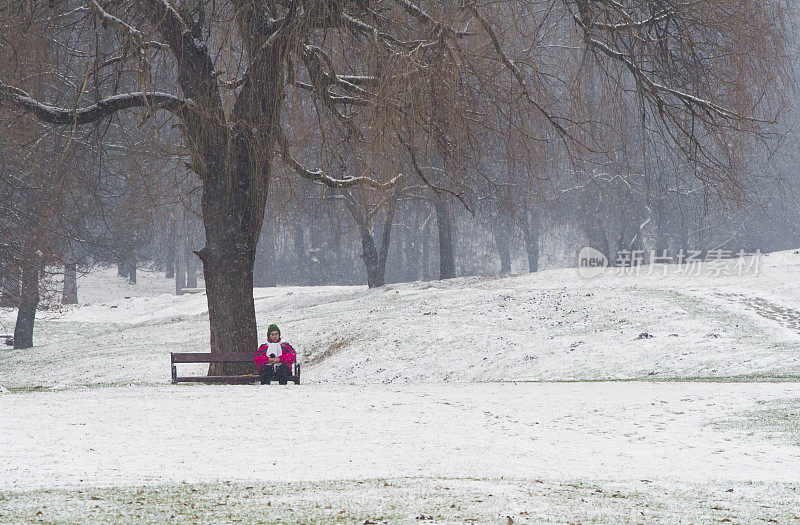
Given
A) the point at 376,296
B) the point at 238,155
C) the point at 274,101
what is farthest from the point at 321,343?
the point at 274,101

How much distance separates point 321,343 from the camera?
2145cm

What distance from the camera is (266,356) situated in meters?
13.2

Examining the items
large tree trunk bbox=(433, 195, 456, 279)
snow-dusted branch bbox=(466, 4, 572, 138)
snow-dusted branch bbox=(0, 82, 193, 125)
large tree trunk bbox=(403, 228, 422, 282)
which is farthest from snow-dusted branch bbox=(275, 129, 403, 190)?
large tree trunk bbox=(403, 228, 422, 282)

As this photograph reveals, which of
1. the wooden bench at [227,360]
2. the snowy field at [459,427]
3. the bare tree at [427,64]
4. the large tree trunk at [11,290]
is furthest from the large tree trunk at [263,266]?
the bare tree at [427,64]

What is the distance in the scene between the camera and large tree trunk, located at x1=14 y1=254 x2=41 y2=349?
2121cm

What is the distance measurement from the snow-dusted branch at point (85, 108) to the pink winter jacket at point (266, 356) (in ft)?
11.6

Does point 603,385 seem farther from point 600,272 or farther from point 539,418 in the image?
point 600,272

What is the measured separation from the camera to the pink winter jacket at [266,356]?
42.9 ft

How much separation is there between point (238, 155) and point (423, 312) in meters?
11.0

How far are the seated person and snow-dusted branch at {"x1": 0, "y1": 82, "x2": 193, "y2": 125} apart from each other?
3475 mm

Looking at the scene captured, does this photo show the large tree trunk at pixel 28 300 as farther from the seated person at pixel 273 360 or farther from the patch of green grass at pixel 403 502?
the patch of green grass at pixel 403 502

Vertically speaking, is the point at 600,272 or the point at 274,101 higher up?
the point at 274,101

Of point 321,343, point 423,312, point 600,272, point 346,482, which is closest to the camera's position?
point 346,482

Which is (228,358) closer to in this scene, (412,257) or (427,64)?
(427,64)
